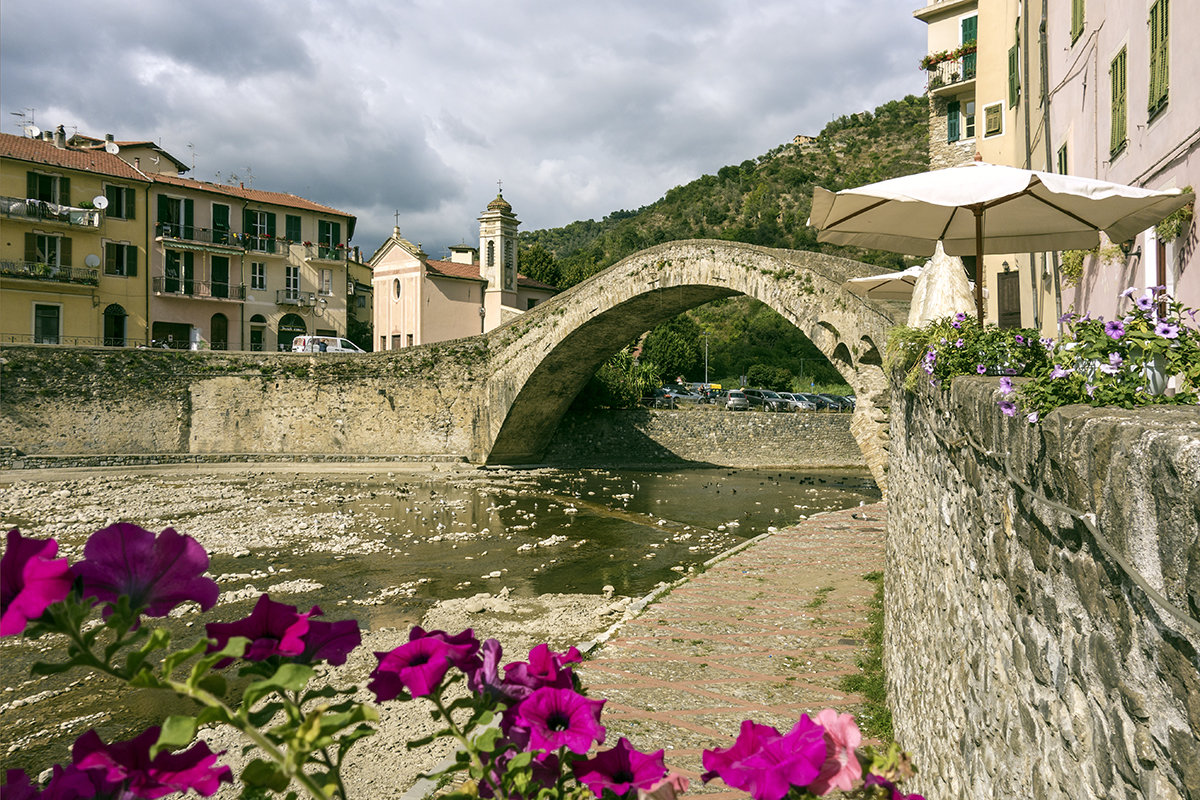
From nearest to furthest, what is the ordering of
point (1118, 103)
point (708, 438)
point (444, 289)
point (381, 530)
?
1. point (1118, 103)
2. point (381, 530)
3. point (708, 438)
4. point (444, 289)

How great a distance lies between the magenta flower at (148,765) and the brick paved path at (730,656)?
382cm

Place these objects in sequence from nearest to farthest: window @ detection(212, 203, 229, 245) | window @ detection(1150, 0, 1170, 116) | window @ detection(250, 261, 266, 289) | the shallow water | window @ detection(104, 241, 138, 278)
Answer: the shallow water, window @ detection(1150, 0, 1170, 116), window @ detection(104, 241, 138, 278), window @ detection(212, 203, 229, 245), window @ detection(250, 261, 266, 289)

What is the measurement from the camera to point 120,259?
28.1 meters

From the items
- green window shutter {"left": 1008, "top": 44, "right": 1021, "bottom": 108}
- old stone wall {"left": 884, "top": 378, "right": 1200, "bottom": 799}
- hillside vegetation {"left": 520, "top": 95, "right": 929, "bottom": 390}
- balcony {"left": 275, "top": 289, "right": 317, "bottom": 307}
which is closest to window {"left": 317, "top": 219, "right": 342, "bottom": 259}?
balcony {"left": 275, "top": 289, "right": 317, "bottom": 307}

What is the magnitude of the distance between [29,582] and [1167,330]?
8.89 ft

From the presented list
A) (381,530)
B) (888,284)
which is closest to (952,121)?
(888,284)

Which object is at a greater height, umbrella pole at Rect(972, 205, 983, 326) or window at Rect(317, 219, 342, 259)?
window at Rect(317, 219, 342, 259)

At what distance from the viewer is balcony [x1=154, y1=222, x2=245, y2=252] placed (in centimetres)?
2933

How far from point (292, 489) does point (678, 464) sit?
12525 millimetres

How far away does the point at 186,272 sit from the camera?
29.8 metres

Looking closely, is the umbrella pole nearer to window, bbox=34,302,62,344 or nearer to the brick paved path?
the brick paved path

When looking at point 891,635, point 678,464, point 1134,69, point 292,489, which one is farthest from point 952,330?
point 678,464

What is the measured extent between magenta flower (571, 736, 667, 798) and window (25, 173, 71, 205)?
105 ft

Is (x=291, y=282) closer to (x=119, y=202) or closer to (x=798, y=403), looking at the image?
(x=119, y=202)
